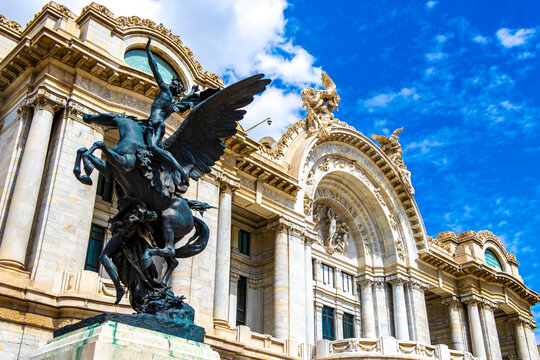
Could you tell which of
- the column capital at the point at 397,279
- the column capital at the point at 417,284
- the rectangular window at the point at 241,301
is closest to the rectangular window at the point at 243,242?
the rectangular window at the point at 241,301

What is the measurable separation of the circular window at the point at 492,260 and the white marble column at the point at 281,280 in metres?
20.0

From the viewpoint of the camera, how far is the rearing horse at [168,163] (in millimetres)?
7230

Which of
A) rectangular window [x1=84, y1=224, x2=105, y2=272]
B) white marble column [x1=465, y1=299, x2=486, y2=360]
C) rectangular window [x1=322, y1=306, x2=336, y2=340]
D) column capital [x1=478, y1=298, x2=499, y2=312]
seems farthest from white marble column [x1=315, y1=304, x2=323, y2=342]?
column capital [x1=478, y1=298, x2=499, y2=312]

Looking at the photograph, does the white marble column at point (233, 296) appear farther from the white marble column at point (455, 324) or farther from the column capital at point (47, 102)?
the white marble column at point (455, 324)

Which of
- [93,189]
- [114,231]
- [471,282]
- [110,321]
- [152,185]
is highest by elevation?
[471,282]

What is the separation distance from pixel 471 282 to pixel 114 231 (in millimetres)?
33553

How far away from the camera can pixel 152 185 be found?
7320 mm

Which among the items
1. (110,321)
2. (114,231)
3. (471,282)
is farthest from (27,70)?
(471,282)

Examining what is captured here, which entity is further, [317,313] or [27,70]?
[317,313]

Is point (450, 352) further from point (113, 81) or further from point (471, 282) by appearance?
point (113, 81)

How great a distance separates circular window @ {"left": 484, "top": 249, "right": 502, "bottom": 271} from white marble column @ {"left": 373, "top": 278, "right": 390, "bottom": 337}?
36.9 ft

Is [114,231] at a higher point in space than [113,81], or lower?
lower

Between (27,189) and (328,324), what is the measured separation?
58.4ft

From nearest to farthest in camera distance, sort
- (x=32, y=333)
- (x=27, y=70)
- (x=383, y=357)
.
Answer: (x=32, y=333), (x=27, y=70), (x=383, y=357)
